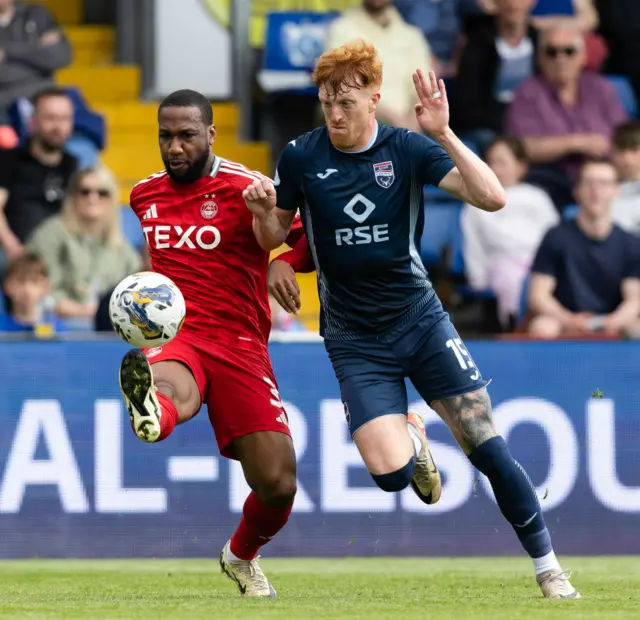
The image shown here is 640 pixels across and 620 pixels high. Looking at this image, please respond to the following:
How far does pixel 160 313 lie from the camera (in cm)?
684

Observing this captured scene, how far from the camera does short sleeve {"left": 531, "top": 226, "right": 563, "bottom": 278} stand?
11.6 meters

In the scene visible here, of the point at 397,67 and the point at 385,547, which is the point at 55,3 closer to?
the point at 397,67

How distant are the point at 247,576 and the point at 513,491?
5.05 feet

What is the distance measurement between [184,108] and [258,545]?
86.9 inches

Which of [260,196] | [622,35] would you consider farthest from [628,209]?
[260,196]

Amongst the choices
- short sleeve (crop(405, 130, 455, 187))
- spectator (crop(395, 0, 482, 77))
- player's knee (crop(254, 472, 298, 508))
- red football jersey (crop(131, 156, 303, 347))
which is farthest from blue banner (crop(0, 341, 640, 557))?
spectator (crop(395, 0, 482, 77))

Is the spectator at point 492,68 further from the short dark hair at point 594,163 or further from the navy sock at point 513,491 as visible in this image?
the navy sock at point 513,491

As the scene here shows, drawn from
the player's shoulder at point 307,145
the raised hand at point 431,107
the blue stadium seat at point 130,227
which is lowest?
the blue stadium seat at point 130,227

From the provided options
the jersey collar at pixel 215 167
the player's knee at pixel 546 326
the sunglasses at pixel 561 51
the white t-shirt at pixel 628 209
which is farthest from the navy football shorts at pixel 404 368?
the sunglasses at pixel 561 51

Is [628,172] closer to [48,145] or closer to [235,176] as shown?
[48,145]

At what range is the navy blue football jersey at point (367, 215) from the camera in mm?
7113

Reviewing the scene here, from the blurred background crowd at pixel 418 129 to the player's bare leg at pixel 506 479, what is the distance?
3.29 meters

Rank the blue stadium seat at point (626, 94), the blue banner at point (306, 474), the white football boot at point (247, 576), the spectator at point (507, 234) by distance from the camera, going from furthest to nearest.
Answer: the blue stadium seat at point (626, 94), the spectator at point (507, 234), the blue banner at point (306, 474), the white football boot at point (247, 576)

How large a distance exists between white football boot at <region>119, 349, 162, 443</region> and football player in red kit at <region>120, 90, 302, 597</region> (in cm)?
61
